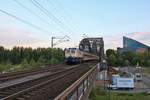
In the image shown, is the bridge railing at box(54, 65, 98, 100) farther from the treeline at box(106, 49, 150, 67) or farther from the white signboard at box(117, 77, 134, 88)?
the treeline at box(106, 49, 150, 67)

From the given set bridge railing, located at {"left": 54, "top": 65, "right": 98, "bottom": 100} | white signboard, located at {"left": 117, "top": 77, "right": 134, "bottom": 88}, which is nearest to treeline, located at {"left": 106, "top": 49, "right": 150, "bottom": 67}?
white signboard, located at {"left": 117, "top": 77, "right": 134, "bottom": 88}

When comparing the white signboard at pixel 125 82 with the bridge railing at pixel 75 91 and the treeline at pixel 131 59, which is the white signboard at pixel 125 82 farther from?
the treeline at pixel 131 59

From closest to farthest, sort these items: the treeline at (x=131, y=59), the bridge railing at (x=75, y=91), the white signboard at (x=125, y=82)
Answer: the bridge railing at (x=75, y=91) < the white signboard at (x=125, y=82) < the treeline at (x=131, y=59)

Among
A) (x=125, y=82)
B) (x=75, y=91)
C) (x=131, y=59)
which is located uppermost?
(x=131, y=59)

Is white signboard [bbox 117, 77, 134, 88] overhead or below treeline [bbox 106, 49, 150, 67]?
below

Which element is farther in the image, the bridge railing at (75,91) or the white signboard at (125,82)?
the white signboard at (125,82)

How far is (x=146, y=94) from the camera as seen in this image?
7731cm

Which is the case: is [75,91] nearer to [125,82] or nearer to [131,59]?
[125,82]

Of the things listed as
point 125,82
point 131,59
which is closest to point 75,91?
point 125,82

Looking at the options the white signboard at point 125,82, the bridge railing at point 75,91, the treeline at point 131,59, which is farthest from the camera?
the treeline at point 131,59

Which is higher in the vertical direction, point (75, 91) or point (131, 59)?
point (131, 59)

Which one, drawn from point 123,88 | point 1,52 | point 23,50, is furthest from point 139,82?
point 1,52

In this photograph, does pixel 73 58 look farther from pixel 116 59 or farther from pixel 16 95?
pixel 116 59

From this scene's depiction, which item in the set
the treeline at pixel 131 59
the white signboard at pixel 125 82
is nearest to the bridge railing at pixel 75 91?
the white signboard at pixel 125 82
